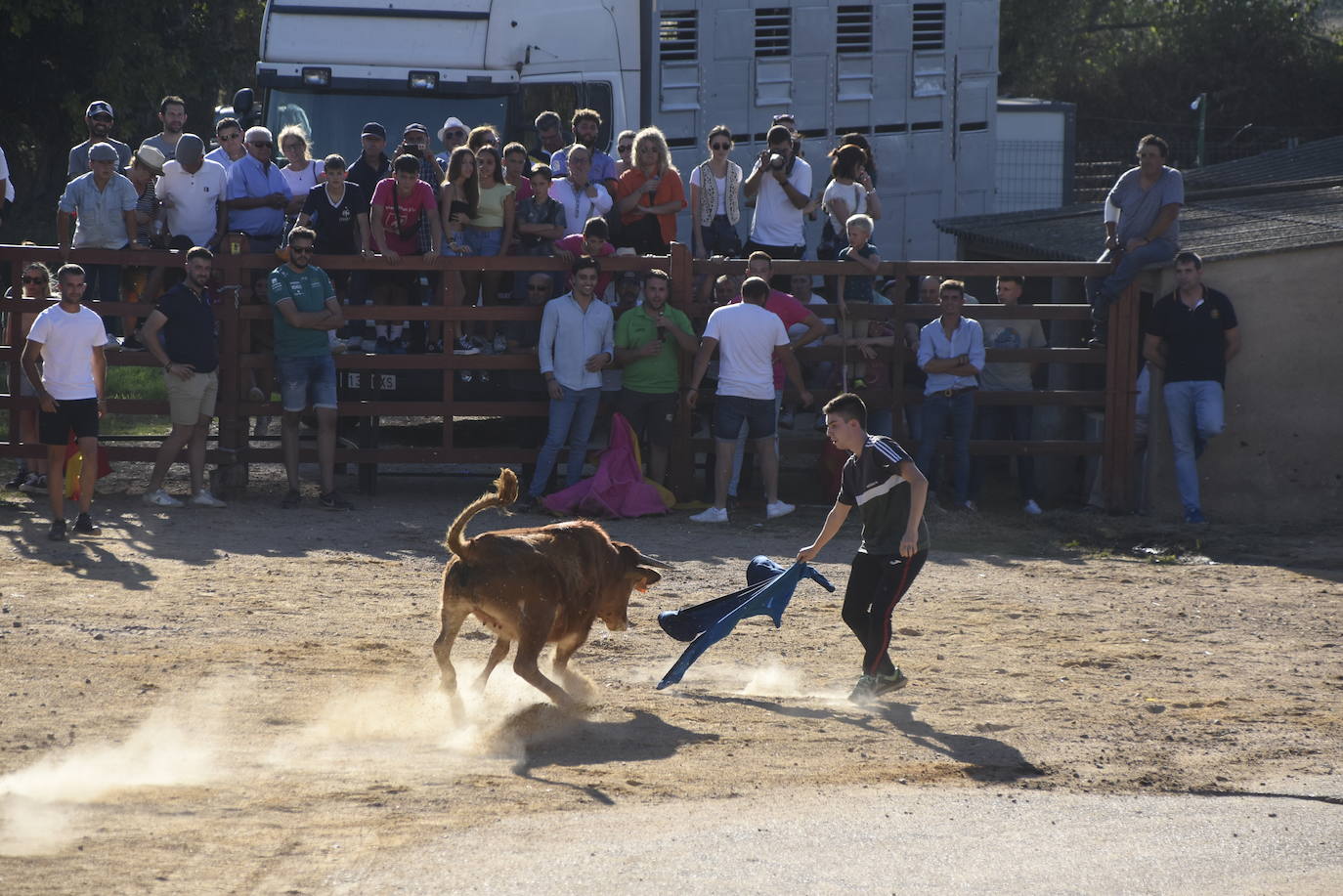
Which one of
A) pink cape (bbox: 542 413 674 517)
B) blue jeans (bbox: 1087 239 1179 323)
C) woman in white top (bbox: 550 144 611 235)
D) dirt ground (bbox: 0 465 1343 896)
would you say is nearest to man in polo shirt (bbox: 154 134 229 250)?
dirt ground (bbox: 0 465 1343 896)

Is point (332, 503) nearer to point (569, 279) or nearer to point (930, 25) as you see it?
point (569, 279)

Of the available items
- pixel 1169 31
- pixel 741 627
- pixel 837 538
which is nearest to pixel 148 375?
pixel 837 538

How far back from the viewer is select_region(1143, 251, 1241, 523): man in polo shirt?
12945 mm

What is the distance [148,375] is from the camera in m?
18.6

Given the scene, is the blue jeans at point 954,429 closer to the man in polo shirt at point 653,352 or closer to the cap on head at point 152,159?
the man in polo shirt at point 653,352

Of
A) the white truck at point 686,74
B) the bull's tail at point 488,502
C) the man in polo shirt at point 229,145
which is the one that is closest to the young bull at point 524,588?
the bull's tail at point 488,502

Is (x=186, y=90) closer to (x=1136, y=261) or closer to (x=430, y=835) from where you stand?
(x=1136, y=261)

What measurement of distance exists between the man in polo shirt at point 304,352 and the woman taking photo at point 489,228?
135 cm

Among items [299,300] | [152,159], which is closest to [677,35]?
[152,159]

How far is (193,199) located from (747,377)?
198 inches

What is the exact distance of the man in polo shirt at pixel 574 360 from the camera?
12906 millimetres

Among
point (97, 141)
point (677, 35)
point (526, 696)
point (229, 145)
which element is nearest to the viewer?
point (526, 696)

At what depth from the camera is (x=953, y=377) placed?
13.2 metres

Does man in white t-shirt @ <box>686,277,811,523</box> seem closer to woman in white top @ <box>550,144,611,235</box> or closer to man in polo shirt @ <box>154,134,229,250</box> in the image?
woman in white top @ <box>550,144,611,235</box>
